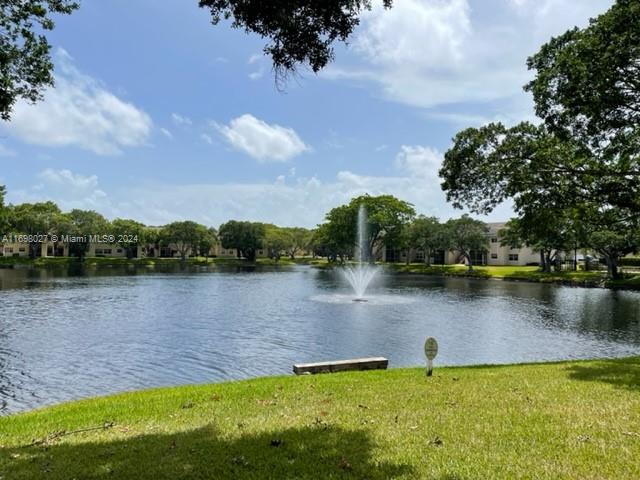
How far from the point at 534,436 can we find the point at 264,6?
6178 millimetres

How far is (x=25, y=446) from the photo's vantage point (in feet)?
20.5

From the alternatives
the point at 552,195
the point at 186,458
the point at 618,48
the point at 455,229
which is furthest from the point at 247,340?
the point at 455,229

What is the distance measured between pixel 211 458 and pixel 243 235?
3937 inches

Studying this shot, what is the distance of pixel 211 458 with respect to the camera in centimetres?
504

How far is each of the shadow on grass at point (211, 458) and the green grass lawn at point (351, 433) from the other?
18 millimetres

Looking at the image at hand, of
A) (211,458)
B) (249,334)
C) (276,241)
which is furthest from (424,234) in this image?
(211,458)

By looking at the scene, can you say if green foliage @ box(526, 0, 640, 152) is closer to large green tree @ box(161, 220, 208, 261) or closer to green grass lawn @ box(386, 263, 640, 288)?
green grass lawn @ box(386, 263, 640, 288)

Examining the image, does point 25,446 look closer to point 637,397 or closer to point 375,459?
point 375,459

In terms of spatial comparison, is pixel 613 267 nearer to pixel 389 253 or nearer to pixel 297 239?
pixel 389 253

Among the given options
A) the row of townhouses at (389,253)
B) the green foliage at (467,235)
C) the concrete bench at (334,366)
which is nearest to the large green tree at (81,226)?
the row of townhouses at (389,253)

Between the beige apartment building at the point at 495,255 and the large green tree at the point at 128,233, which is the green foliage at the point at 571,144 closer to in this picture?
the beige apartment building at the point at 495,255

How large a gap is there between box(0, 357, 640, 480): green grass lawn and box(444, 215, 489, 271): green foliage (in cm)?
6019

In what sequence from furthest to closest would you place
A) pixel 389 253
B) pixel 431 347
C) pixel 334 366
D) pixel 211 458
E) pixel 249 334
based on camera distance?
pixel 389 253 < pixel 249 334 < pixel 334 366 < pixel 431 347 < pixel 211 458

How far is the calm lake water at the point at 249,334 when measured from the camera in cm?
1484
